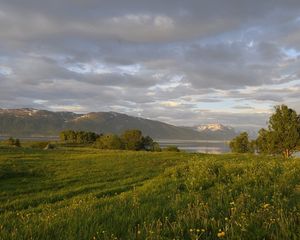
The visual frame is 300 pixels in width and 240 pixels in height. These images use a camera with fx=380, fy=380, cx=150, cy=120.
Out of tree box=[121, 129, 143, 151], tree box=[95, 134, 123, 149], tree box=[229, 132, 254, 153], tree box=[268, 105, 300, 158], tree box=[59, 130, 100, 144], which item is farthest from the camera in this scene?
tree box=[59, 130, 100, 144]

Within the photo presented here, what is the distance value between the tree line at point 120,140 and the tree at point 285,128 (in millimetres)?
47165

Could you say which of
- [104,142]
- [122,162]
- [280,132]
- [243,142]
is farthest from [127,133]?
[122,162]

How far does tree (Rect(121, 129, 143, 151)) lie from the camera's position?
13388cm

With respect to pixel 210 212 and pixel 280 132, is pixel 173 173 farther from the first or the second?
pixel 280 132

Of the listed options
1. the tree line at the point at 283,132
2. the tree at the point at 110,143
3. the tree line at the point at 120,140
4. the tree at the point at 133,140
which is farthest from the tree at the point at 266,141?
the tree at the point at 133,140

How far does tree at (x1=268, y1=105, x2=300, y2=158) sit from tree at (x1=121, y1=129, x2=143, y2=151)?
198ft

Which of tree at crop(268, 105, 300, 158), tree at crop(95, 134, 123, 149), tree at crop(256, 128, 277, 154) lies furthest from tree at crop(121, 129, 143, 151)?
tree at crop(268, 105, 300, 158)

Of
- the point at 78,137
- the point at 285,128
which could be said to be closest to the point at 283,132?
the point at 285,128

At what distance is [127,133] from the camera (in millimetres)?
140375

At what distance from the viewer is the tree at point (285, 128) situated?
79.2 m

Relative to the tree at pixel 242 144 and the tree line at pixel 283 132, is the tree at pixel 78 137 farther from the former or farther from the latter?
the tree line at pixel 283 132

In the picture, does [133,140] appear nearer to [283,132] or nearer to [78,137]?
[78,137]

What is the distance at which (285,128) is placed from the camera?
80.1 metres

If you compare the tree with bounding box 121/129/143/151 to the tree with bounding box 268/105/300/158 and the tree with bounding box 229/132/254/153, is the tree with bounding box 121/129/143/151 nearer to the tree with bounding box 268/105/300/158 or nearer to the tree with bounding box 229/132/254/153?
the tree with bounding box 229/132/254/153
